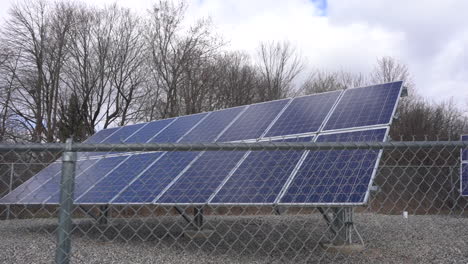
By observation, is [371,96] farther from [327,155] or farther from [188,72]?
[188,72]

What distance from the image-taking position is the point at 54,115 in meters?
27.3

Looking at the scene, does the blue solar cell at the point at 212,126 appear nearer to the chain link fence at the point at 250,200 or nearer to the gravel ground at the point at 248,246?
the chain link fence at the point at 250,200

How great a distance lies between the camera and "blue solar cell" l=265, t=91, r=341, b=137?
8359mm

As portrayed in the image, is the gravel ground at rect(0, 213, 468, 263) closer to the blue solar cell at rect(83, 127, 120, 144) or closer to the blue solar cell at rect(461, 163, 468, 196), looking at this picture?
the blue solar cell at rect(461, 163, 468, 196)

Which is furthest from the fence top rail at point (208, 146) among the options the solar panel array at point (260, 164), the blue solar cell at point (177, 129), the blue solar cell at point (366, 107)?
the blue solar cell at point (177, 129)

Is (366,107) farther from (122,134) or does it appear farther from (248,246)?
(122,134)

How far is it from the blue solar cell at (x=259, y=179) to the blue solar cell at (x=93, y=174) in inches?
153

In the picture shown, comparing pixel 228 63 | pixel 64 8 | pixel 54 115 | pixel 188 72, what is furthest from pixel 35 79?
pixel 228 63

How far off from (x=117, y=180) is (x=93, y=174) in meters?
1.57

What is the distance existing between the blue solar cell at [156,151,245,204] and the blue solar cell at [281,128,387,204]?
135 cm

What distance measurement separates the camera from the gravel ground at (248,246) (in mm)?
7059

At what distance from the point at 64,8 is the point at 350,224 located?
26054 millimetres

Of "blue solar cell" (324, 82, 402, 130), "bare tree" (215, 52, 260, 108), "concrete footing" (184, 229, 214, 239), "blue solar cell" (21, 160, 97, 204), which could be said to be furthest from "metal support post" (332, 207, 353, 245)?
"bare tree" (215, 52, 260, 108)

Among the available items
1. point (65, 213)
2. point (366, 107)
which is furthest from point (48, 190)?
point (65, 213)
